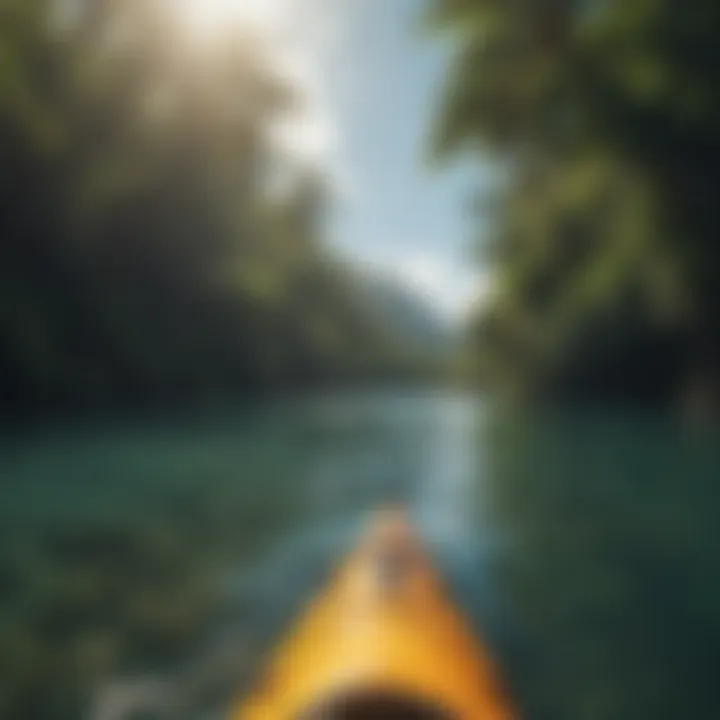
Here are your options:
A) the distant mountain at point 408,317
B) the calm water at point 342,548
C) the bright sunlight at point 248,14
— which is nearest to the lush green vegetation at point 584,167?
the distant mountain at point 408,317

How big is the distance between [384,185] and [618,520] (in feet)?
3.50

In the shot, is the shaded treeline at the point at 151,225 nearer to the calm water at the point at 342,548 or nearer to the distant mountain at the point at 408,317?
the distant mountain at the point at 408,317

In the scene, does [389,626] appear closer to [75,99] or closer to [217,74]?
[217,74]

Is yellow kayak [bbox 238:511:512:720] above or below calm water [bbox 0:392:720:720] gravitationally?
below

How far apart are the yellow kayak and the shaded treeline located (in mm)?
769

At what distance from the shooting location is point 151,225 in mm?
2350

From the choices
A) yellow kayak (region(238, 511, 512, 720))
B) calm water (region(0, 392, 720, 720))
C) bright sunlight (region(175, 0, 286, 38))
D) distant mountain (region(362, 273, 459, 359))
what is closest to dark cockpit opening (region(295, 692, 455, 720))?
yellow kayak (region(238, 511, 512, 720))

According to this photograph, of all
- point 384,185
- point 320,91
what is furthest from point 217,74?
point 384,185

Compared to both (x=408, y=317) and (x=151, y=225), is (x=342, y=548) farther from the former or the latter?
(x=151, y=225)

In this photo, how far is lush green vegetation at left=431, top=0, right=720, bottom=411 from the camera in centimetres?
197

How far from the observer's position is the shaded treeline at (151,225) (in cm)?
191

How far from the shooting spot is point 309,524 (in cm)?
196

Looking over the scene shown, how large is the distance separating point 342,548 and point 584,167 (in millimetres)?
1123

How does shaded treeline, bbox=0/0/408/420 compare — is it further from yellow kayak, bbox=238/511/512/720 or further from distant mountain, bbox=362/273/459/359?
yellow kayak, bbox=238/511/512/720
